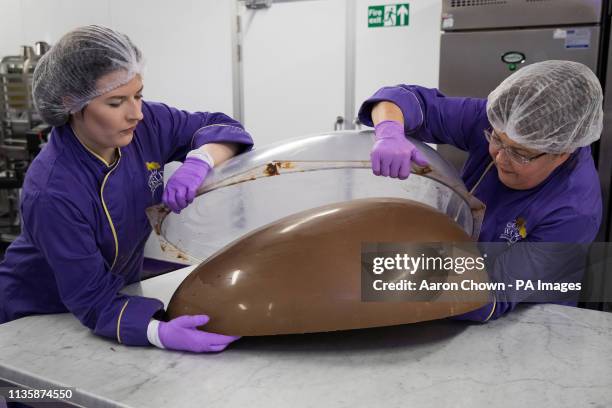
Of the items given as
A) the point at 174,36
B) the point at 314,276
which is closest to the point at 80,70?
the point at 314,276

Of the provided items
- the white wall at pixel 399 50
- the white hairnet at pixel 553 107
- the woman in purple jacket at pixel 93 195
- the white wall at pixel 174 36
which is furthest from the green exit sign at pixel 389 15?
the woman in purple jacket at pixel 93 195

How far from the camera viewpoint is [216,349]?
99 centimetres

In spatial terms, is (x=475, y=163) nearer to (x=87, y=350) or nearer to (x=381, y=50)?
(x=87, y=350)

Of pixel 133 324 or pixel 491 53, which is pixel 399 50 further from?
pixel 133 324

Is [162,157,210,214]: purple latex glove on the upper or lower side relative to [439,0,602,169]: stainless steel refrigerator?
lower

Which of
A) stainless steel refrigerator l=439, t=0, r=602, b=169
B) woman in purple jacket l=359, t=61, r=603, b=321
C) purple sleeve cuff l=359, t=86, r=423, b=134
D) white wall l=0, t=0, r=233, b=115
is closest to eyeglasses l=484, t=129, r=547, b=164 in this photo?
woman in purple jacket l=359, t=61, r=603, b=321

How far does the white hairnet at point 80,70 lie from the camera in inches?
42.0

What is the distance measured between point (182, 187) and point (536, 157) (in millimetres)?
794

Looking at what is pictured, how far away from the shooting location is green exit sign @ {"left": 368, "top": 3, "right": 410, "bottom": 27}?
9.71 ft

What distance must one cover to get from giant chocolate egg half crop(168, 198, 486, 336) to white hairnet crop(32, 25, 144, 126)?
1.39 ft

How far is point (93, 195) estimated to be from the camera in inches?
44.4

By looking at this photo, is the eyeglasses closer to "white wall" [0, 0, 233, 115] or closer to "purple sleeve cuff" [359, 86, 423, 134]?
"purple sleeve cuff" [359, 86, 423, 134]

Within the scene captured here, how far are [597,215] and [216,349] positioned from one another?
0.92 m

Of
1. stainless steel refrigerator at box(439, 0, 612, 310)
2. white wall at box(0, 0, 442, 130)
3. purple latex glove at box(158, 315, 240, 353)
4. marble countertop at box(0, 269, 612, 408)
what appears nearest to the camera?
marble countertop at box(0, 269, 612, 408)
